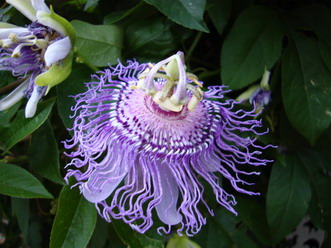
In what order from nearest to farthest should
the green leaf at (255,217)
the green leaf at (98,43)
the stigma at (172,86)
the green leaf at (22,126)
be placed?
the stigma at (172,86)
the green leaf at (22,126)
the green leaf at (98,43)
the green leaf at (255,217)

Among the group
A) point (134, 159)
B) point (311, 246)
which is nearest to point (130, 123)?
point (134, 159)

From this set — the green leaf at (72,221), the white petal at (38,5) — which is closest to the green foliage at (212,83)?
the green leaf at (72,221)

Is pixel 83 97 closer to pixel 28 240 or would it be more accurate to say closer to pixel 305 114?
pixel 305 114

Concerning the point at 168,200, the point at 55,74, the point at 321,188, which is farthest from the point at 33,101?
the point at 321,188

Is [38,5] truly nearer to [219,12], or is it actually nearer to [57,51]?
[57,51]

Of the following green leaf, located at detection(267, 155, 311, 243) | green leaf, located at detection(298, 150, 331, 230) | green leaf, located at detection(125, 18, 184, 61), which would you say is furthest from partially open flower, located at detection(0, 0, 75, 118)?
green leaf, located at detection(298, 150, 331, 230)

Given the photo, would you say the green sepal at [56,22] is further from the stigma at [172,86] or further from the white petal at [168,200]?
the white petal at [168,200]
